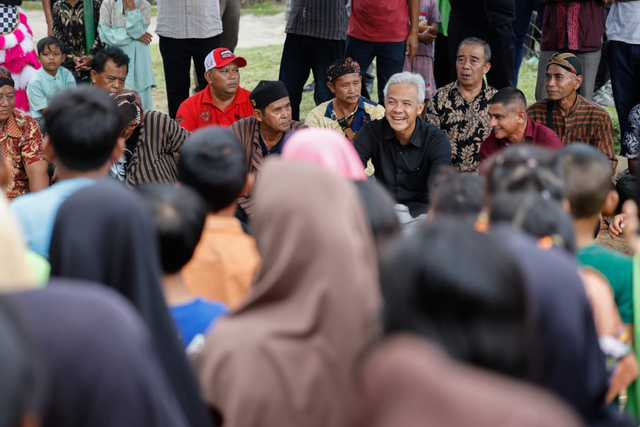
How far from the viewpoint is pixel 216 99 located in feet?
19.7

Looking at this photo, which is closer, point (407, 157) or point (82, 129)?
point (82, 129)

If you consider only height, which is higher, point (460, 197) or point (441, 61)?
point (460, 197)

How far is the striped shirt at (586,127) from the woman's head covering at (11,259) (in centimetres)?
484

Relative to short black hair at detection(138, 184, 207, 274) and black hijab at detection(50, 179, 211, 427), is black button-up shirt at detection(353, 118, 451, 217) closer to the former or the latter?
short black hair at detection(138, 184, 207, 274)

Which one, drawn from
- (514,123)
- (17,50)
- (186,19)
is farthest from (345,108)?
(17,50)

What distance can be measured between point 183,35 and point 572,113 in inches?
133

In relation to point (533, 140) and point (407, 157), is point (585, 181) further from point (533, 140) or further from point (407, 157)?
point (533, 140)

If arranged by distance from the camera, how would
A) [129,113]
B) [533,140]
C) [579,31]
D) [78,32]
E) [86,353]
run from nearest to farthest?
[86,353] → [129,113] → [533,140] → [579,31] → [78,32]

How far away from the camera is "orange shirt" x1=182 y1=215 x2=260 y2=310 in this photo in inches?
100.0

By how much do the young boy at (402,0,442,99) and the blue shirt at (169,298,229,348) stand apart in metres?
5.32

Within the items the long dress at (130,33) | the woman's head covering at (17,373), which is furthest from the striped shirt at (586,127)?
the woman's head covering at (17,373)

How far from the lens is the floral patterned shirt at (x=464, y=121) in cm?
568

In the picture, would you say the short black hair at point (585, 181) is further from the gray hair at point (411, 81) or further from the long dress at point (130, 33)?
the long dress at point (130, 33)

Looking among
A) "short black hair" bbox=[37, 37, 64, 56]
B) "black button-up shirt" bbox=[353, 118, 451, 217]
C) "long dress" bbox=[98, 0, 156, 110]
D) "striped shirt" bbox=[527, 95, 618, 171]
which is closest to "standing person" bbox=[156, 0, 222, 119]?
"long dress" bbox=[98, 0, 156, 110]
